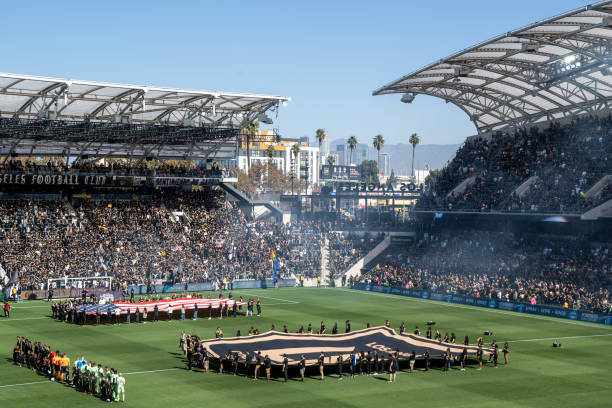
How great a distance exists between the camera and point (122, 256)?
69562 mm

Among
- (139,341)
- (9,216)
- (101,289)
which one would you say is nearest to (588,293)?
(139,341)

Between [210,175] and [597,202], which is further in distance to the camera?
[210,175]

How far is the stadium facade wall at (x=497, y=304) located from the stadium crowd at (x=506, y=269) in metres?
0.81

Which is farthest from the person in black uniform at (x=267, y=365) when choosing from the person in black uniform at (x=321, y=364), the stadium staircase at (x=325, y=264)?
the stadium staircase at (x=325, y=264)

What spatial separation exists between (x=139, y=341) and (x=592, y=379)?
78.5 feet

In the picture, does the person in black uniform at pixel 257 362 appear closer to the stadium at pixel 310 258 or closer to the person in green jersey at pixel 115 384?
the stadium at pixel 310 258

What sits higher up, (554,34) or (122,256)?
(554,34)

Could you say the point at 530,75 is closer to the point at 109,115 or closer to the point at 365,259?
the point at 365,259

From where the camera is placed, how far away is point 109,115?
67.1 metres

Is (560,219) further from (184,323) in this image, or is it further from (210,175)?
(210,175)

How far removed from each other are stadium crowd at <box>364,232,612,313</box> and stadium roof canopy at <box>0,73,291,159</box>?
69.0 feet

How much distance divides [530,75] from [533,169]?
980 cm

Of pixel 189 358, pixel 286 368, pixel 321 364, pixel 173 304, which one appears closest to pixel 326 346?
pixel 321 364

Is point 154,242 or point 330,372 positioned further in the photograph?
point 154,242
